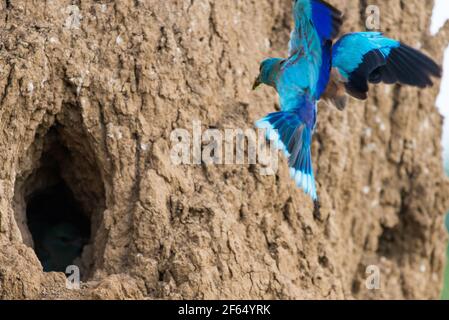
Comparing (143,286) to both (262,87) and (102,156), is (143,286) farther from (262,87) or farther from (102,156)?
(262,87)

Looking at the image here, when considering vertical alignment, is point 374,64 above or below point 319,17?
below

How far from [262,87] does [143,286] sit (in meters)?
1.48

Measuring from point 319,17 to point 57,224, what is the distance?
217 centimetres

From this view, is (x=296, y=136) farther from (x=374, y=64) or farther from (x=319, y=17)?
(x=374, y=64)

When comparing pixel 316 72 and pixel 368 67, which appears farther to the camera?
pixel 368 67

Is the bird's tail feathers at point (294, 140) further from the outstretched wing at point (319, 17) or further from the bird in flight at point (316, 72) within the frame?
the outstretched wing at point (319, 17)

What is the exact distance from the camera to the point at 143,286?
638 cm

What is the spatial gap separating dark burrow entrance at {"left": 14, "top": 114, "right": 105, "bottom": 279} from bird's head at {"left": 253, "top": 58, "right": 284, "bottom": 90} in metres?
1.01

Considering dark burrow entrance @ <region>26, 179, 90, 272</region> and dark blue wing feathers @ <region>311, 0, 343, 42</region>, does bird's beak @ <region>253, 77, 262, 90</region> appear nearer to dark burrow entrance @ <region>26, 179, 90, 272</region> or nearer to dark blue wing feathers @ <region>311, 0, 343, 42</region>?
dark blue wing feathers @ <region>311, 0, 343, 42</region>
